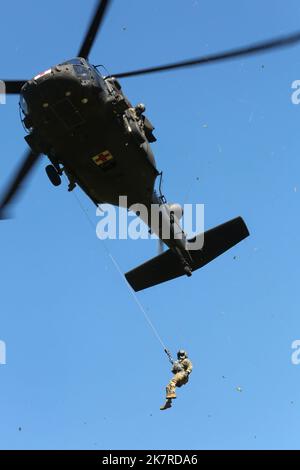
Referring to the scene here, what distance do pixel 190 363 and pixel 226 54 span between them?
25.7 ft

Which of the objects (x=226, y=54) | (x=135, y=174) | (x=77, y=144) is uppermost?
(x=226, y=54)

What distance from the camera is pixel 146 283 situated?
71.4ft

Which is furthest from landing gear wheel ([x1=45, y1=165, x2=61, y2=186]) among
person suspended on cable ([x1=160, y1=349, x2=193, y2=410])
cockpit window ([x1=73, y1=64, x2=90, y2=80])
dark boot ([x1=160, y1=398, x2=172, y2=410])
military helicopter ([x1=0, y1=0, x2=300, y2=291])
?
dark boot ([x1=160, y1=398, x2=172, y2=410])

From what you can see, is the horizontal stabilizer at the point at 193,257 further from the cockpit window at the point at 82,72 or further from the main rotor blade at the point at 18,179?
the cockpit window at the point at 82,72

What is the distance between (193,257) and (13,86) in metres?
7.28

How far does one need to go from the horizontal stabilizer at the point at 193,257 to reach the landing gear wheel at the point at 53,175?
15.9 feet

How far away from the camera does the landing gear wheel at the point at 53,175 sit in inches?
698

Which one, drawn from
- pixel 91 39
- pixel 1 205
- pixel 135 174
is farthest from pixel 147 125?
pixel 1 205

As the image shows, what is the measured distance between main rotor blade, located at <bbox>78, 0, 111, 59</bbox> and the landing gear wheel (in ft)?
8.71

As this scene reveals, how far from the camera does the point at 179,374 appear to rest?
62.0 feet

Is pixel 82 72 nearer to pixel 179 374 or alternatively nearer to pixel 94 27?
pixel 94 27

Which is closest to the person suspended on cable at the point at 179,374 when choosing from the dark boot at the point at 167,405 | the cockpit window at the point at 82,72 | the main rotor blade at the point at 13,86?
the dark boot at the point at 167,405

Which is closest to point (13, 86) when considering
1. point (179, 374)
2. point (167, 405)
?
point (179, 374)

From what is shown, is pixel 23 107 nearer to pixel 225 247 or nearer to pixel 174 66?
pixel 174 66
